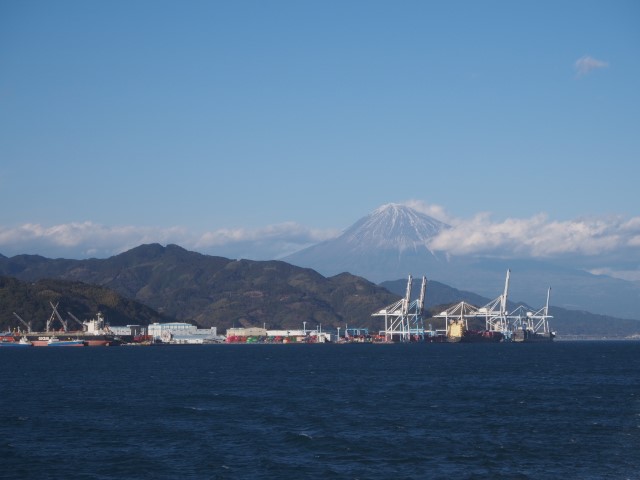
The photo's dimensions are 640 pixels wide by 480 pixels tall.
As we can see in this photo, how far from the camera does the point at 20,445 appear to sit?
153 ft

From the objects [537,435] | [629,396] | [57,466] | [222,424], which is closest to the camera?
[57,466]

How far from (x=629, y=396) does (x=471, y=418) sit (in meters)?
21.0

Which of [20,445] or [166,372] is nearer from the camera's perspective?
[20,445]

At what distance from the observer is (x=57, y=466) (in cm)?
4122

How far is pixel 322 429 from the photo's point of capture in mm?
51875

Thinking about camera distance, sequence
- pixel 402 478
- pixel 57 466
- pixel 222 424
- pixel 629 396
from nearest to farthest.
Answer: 1. pixel 402 478
2. pixel 57 466
3. pixel 222 424
4. pixel 629 396

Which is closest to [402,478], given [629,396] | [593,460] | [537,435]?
[593,460]

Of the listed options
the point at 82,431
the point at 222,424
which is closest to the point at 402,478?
the point at 222,424

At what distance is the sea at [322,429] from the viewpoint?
4047 centimetres

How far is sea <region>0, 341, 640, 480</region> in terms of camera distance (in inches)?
1593

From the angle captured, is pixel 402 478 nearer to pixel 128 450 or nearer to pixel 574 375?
pixel 128 450

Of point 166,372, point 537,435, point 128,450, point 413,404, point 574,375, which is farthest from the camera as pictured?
point 166,372

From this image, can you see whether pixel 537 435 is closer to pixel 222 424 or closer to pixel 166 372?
pixel 222 424

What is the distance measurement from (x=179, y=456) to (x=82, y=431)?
10658mm
